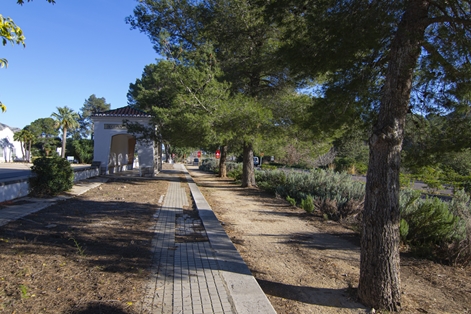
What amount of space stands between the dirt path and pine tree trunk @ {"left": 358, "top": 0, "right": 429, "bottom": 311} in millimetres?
277

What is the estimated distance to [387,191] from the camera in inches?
144

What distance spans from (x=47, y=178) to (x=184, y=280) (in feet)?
28.9

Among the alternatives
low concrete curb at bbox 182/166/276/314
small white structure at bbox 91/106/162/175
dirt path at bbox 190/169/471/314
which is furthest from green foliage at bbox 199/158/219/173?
low concrete curb at bbox 182/166/276/314

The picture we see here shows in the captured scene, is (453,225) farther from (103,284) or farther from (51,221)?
(51,221)

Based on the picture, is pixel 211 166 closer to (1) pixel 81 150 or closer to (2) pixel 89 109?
(1) pixel 81 150

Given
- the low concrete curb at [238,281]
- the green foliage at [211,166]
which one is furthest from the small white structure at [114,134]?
the low concrete curb at [238,281]

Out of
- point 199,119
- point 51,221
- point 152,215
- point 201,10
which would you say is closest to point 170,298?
point 51,221

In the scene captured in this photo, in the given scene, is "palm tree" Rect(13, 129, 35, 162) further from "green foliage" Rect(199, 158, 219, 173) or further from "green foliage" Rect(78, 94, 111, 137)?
"green foliage" Rect(78, 94, 111, 137)

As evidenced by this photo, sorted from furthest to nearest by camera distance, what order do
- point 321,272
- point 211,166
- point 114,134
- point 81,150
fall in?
point 81,150 < point 211,166 < point 114,134 < point 321,272

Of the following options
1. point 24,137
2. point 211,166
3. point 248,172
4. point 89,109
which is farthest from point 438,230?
point 89,109

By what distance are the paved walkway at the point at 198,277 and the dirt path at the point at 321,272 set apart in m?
0.36

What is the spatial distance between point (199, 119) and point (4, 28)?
911cm

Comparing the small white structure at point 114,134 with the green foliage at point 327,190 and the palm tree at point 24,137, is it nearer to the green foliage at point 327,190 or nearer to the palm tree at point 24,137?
the green foliage at point 327,190

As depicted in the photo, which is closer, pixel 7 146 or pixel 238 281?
pixel 238 281
